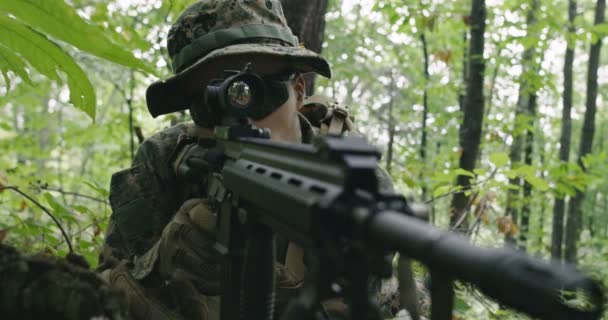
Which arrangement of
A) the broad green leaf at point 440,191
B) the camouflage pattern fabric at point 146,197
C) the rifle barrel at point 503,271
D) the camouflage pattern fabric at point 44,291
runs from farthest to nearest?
the broad green leaf at point 440,191
the camouflage pattern fabric at point 146,197
the camouflage pattern fabric at point 44,291
the rifle barrel at point 503,271

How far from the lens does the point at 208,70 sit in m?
2.18

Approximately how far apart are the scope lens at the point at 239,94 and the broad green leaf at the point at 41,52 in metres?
0.58

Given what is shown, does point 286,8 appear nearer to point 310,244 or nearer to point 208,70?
point 208,70

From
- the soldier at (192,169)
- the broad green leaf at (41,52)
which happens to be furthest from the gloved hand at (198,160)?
the broad green leaf at (41,52)

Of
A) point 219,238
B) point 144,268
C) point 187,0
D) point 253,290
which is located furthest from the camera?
point 187,0

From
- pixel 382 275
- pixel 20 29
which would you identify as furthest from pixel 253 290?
pixel 20 29

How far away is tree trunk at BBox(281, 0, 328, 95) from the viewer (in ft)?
9.97

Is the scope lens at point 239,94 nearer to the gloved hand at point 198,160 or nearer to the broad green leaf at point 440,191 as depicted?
the gloved hand at point 198,160

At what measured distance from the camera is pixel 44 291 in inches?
35.5

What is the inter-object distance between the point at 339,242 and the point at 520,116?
5.24 meters

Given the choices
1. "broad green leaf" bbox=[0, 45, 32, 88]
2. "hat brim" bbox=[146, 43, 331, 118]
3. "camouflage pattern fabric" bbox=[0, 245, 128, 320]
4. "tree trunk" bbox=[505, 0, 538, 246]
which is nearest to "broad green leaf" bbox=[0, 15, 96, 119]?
"broad green leaf" bbox=[0, 45, 32, 88]

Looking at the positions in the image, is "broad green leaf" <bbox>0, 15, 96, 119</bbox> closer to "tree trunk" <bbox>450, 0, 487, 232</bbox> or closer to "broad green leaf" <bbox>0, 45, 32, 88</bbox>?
"broad green leaf" <bbox>0, 45, 32, 88</bbox>

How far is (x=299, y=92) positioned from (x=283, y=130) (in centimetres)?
30

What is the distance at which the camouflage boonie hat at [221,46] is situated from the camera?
2.09m
